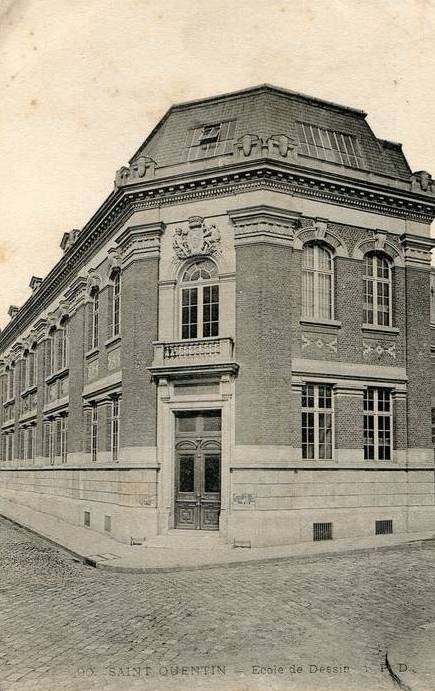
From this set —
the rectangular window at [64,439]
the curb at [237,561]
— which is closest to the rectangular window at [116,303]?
the curb at [237,561]

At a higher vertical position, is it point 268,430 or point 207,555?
point 268,430

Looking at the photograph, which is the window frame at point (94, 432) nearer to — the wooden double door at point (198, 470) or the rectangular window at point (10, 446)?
the wooden double door at point (198, 470)

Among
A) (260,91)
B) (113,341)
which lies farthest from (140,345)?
(260,91)

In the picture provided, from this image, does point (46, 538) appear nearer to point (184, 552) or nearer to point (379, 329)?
point (184, 552)

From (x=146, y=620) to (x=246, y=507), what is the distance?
8396mm

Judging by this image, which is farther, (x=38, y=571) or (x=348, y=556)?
(x=348, y=556)

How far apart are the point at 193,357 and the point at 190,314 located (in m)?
1.40

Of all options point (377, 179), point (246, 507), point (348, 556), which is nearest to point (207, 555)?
point (246, 507)

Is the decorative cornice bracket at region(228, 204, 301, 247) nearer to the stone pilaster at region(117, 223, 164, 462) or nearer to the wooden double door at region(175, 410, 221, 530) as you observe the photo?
the stone pilaster at region(117, 223, 164, 462)

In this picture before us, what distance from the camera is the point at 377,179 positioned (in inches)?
808

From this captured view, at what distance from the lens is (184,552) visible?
1692 cm

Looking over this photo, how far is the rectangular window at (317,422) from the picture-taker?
19.4 m

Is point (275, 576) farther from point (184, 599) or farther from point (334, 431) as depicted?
point (334, 431)

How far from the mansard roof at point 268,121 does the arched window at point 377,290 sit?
101 inches
